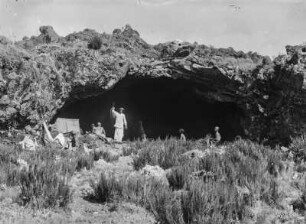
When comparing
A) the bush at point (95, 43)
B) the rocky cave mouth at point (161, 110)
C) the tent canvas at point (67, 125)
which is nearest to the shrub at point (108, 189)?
the tent canvas at point (67, 125)

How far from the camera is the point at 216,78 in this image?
20719 mm

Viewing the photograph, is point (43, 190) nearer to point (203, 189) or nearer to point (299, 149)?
point (203, 189)

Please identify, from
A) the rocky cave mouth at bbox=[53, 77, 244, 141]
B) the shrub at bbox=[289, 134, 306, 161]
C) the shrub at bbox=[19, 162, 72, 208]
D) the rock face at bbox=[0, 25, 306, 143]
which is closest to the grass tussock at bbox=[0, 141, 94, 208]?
the shrub at bbox=[19, 162, 72, 208]

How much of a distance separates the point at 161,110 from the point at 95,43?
6.67 meters

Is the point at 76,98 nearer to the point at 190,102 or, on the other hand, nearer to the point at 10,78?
the point at 10,78

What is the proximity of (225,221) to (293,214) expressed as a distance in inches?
63.4

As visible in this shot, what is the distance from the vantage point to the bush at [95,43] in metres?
20.4

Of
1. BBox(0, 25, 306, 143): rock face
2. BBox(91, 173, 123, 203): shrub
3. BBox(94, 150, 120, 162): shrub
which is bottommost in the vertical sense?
BBox(91, 173, 123, 203): shrub

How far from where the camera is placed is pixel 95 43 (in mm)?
20375

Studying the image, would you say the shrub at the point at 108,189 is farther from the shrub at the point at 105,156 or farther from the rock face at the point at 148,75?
the rock face at the point at 148,75

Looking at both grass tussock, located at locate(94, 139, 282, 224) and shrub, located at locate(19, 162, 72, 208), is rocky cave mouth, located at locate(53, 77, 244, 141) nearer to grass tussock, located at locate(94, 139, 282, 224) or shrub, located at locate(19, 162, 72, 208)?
grass tussock, located at locate(94, 139, 282, 224)

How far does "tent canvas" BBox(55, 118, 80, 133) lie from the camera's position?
20562 millimetres

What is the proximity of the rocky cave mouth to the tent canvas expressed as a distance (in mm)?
429

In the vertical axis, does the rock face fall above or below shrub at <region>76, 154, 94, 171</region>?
above
